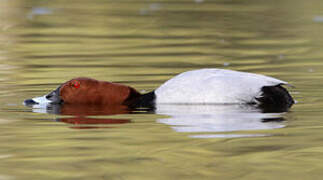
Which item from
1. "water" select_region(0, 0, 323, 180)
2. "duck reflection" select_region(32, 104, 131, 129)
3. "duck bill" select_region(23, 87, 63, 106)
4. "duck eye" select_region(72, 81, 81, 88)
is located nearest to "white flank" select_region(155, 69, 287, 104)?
"water" select_region(0, 0, 323, 180)

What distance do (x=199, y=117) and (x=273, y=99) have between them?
794 mm

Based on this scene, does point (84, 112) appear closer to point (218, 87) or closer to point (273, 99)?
point (218, 87)

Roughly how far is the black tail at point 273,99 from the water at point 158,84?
12 cm

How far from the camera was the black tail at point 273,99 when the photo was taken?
7086mm

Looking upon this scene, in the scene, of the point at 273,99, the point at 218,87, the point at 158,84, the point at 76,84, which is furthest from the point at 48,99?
the point at 273,99

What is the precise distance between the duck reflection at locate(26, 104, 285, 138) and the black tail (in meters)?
0.09

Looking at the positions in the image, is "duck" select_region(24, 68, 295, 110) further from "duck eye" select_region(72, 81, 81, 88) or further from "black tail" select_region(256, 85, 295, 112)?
"duck eye" select_region(72, 81, 81, 88)

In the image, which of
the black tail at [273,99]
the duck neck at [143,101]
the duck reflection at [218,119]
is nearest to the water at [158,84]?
the duck reflection at [218,119]

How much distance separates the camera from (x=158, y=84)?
877cm

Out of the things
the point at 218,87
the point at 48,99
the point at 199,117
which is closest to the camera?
the point at 199,117

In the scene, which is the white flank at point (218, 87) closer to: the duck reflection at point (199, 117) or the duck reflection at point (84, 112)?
the duck reflection at point (199, 117)

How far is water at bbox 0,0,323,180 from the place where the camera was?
505 cm

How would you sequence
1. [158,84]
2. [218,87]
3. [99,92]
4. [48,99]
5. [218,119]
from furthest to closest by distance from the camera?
[158,84] < [48,99] < [99,92] < [218,87] < [218,119]

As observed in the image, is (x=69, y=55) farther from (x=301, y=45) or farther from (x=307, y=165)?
(x=307, y=165)
